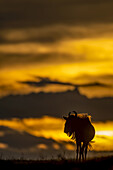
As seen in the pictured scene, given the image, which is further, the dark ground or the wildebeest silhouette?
the wildebeest silhouette

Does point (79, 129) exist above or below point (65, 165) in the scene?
above

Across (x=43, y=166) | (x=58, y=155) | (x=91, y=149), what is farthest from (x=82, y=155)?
(x=43, y=166)

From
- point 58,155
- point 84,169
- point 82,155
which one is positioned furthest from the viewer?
point 82,155

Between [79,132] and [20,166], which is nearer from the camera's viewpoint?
[20,166]

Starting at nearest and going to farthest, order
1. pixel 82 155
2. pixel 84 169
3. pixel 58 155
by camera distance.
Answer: pixel 84 169, pixel 58 155, pixel 82 155

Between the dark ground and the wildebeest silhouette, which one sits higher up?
the wildebeest silhouette

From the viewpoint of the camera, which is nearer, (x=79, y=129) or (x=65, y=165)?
(x=65, y=165)

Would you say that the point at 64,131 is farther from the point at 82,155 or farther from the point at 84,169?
the point at 84,169

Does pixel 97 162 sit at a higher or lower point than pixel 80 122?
lower
